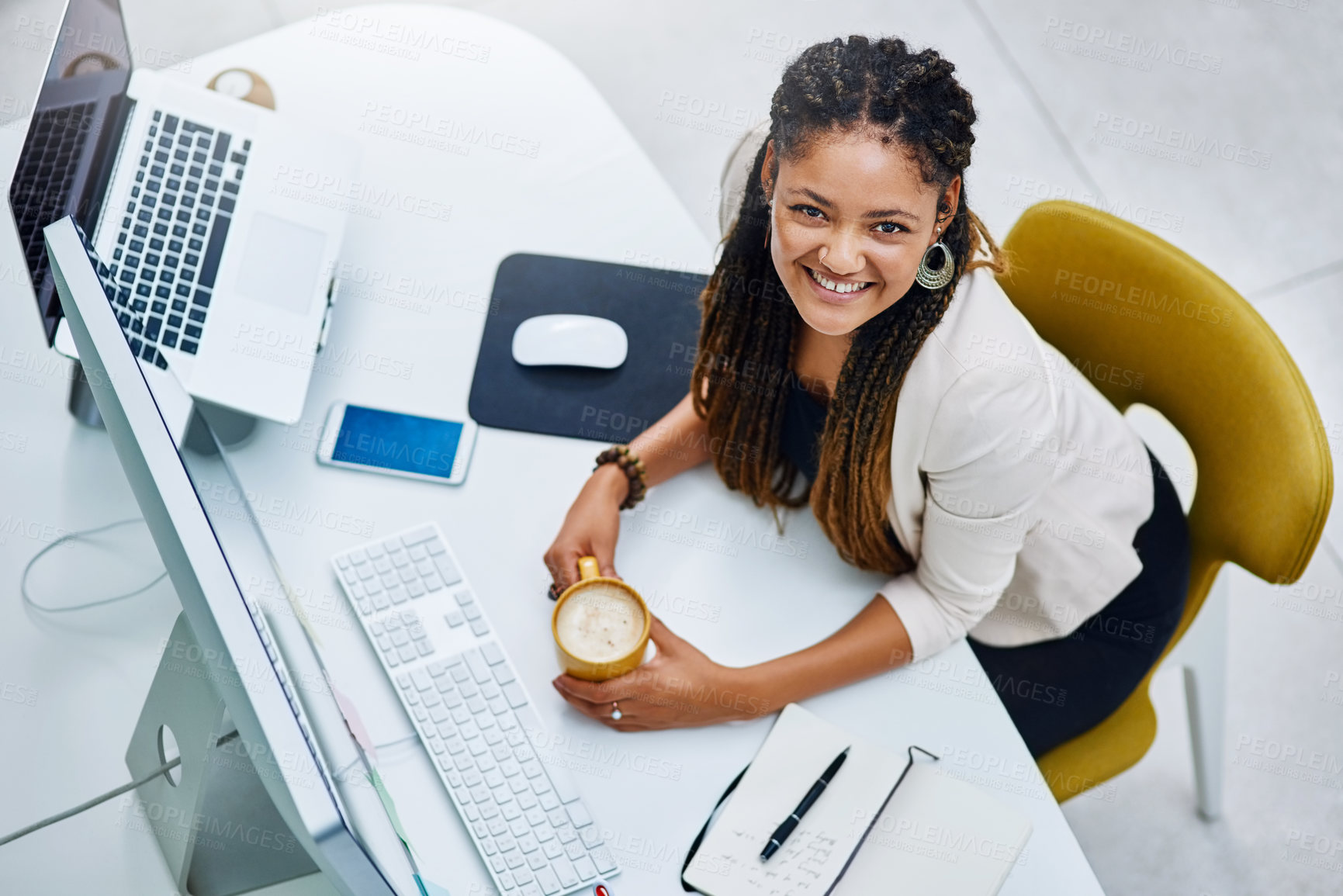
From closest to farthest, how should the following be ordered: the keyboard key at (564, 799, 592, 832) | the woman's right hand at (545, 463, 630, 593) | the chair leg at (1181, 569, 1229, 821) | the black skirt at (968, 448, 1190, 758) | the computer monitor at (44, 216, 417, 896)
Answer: the computer monitor at (44, 216, 417, 896), the keyboard key at (564, 799, 592, 832), the woman's right hand at (545, 463, 630, 593), the black skirt at (968, 448, 1190, 758), the chair leg at (1181, 569, 1229, 821)

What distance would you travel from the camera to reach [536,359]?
4.59ft

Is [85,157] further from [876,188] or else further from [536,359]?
[876,188]

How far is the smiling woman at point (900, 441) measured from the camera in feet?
3.21

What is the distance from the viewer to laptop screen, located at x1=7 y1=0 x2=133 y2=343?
1.17 metres

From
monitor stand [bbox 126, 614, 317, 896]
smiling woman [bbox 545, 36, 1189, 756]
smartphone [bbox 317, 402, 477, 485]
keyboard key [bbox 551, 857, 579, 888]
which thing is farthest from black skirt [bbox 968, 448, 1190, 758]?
monitor stand [bbox 126, 614, 317, 896]

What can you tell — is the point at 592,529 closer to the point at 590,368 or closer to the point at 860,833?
the point at 590,368

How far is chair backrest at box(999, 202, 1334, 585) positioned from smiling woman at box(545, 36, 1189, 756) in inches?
2.8

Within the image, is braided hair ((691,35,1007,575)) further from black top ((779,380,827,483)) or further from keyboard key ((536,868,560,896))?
keyboard key ((536,868,560,896))

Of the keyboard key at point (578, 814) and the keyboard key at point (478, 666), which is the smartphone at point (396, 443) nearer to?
the keyboard key at point (478, 666)

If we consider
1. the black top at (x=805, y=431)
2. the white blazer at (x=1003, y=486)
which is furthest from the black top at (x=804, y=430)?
the white blazer at (x=1003, y=486)

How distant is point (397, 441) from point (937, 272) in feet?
2.19

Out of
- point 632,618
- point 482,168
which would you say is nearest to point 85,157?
point 482,168

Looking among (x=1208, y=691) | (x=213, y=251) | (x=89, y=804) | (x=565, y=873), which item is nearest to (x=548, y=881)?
(x=565, y=873)

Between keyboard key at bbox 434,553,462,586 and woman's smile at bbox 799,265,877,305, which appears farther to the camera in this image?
keyboard key at bbox 434,553,462,586
